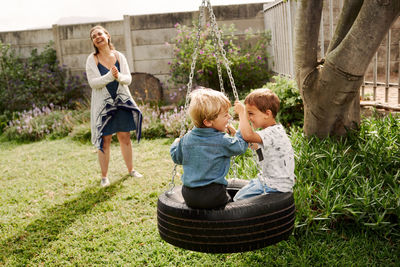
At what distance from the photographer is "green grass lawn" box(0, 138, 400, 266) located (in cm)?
294

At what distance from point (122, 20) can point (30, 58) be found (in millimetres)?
2943

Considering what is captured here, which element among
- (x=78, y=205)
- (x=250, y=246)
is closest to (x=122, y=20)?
(x=78, y=205)

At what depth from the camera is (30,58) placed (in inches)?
406

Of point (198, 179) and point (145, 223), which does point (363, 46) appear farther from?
point (145, 223)

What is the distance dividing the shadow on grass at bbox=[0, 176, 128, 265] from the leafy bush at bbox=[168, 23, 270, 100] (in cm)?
471

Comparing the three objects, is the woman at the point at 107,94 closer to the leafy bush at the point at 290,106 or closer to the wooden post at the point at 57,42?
the leafy bush at the point at 290,106

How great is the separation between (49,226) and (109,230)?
72 centimetres

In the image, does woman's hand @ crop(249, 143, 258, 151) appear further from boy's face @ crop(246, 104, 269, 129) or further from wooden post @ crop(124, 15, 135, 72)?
wooden post @ crop(124, 15, 135, 72)

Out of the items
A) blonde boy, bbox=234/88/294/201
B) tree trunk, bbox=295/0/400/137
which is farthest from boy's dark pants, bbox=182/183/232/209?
tree trunk, bbox=295/0/400/137

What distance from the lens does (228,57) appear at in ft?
28.6

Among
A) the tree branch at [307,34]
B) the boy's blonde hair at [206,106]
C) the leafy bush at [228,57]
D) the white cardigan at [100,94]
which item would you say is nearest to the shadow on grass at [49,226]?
the white cardigan at [100,94]

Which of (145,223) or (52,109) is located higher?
(52,109)

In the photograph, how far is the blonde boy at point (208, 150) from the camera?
222 centimetres

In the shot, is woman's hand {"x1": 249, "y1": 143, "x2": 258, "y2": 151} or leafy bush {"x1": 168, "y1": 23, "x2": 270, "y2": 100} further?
leafy bush {"x1": 168, "y1": 23, "x2": 270, "y2": 100}
